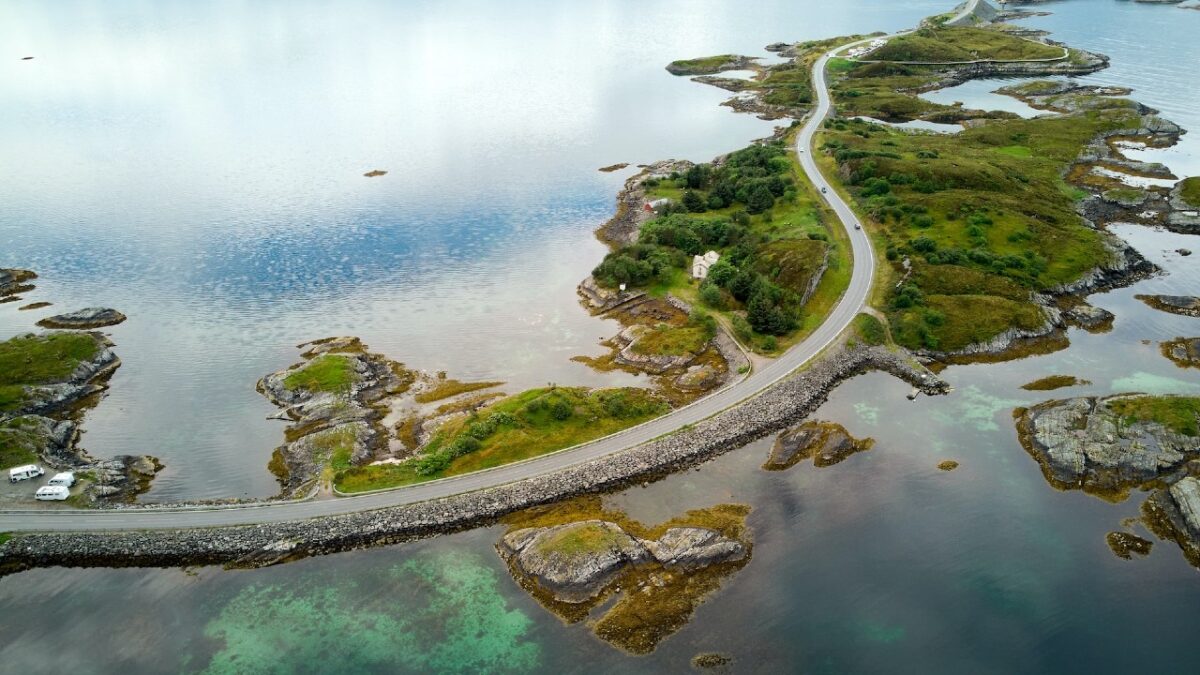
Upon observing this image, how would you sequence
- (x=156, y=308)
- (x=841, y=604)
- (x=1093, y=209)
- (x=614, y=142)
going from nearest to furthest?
(x=841, y=604)
(x=156, y=308)
(x=1093, y=209)
(x=614, y=142)

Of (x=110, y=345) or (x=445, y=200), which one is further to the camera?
(x=445, y=200)

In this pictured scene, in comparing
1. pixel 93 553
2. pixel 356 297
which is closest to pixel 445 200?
pixel 356 297

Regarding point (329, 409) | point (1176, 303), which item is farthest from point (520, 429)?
point (1176, 303)

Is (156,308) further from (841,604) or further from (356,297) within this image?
(841,604)

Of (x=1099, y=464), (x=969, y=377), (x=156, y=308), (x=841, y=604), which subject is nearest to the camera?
(x=841, y=604)

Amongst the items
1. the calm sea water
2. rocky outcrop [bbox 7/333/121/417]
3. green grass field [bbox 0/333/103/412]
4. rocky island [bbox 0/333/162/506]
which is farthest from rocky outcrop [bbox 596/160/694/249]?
green grass field [bbox 0/333/103/412]

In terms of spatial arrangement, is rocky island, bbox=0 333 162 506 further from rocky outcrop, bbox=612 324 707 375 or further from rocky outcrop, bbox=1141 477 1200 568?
rocky outcrop, bbox=1141 477 1200 568
